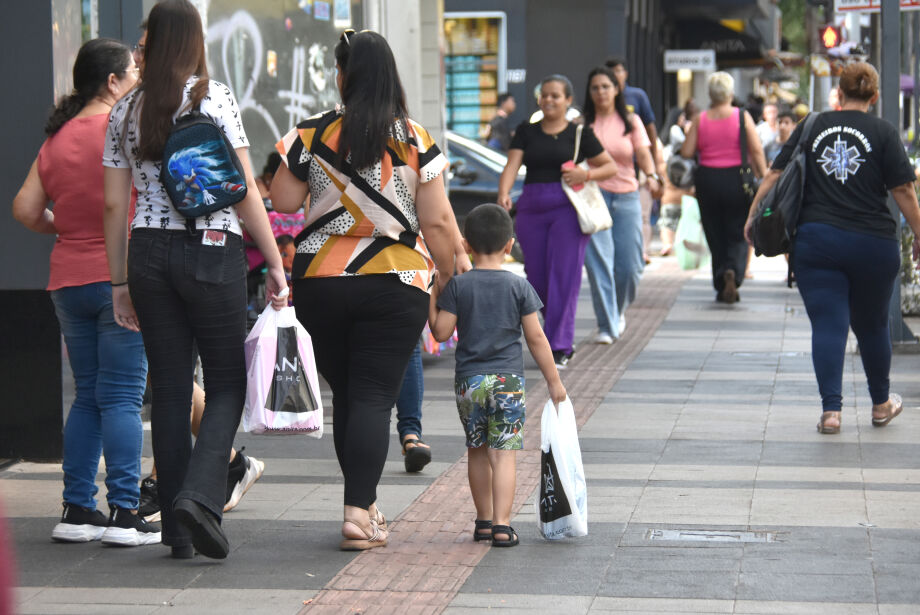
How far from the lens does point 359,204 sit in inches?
213

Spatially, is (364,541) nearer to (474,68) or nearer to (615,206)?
(615,206)

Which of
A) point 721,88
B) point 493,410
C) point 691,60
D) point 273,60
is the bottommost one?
point 493,410

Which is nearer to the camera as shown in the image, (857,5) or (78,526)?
(78,526)

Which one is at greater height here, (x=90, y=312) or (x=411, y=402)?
(x=90, y=312)

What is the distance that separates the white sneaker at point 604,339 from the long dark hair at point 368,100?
6.21 m

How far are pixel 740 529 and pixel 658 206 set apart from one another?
49.3 ft

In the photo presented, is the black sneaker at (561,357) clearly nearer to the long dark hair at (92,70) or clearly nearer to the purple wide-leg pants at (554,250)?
the purple wide-leg pants at (554,250)

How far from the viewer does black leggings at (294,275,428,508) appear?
17.7ft

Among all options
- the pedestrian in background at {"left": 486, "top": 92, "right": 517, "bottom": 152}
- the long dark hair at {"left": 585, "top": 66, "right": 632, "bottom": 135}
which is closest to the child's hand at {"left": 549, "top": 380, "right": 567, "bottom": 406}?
the long dark hair at {"left": 585, "top": 66, "right": 632, "bottom": 135}

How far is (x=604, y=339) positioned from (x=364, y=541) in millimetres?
6214

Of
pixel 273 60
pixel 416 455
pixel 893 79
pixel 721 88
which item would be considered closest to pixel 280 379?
pixel 416 455

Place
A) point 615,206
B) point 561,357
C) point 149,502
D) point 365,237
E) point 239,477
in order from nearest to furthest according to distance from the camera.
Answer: point 365,237 < point 149,502 < point 239,477 < point 561,357 < point 615,206

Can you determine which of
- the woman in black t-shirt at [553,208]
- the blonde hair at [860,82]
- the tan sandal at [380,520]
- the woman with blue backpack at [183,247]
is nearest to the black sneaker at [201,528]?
the woman with blue backpack at [183,247]

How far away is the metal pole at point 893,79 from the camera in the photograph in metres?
10.7
